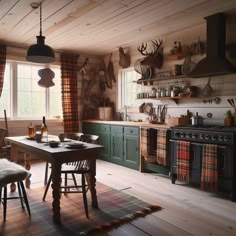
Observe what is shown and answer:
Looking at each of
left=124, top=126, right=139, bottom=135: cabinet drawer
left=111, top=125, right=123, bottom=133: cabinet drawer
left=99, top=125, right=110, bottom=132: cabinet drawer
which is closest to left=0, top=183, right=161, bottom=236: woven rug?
left=124, top=126, right=139, bottom=135: cabinet drawer

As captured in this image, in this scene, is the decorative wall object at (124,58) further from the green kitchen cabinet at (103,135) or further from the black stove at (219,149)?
the black stove at (219,149)

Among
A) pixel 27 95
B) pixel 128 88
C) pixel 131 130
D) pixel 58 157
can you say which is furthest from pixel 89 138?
pixel 27 95

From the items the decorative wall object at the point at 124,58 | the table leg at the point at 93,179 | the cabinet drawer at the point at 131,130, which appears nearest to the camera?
the table leg at the point at 93,179

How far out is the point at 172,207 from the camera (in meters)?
2.79

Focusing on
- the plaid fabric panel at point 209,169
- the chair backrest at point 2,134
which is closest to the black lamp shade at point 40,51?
the chair backrest at point 2,134

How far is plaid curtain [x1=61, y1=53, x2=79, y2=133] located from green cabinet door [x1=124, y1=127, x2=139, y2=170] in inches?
60.4

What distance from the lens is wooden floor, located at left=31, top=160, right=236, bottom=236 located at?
2260mm

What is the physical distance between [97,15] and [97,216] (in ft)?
8.60

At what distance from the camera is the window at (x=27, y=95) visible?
4.95m

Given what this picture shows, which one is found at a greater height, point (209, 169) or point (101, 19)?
point (101, 19)

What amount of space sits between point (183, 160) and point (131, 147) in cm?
124

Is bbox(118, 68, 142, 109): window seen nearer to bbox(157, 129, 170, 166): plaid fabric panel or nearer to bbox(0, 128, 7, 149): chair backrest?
bbox(157, 129, 170, 166): plaid fabric panel

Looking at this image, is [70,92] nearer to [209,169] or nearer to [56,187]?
[56,187]

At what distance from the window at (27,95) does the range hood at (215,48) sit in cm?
332
